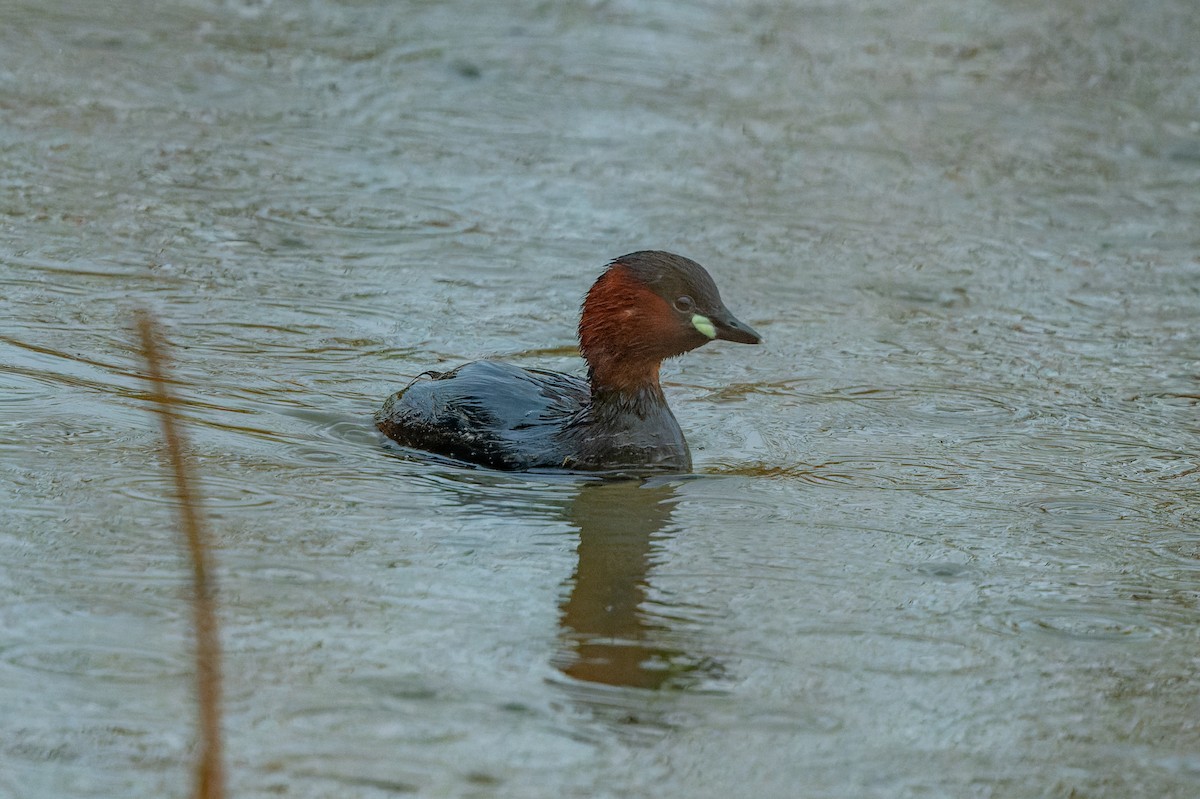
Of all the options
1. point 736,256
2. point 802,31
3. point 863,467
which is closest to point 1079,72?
point 802,31

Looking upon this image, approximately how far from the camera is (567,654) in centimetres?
501

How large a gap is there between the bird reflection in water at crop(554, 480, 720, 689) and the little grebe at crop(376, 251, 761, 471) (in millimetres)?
197

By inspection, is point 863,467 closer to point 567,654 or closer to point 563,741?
point 567,654

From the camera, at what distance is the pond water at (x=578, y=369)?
4617 millimetres

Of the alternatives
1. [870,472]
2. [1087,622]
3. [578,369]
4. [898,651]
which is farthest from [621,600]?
[578,369]

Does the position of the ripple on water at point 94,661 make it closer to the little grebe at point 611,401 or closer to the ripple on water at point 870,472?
the little grebe at point 611,401

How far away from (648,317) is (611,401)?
397mm

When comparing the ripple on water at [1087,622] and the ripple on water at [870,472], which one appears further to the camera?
the ripple on water at [870,472]

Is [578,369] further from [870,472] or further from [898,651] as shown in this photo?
[898,651]

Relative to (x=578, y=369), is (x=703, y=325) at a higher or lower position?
higher

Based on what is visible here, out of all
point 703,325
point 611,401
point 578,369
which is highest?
point 703,325

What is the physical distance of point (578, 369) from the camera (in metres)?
8.52

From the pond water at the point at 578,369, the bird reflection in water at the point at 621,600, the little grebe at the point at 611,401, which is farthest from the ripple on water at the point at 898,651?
the little grebe at the point at 611,401

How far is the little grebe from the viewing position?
22.6 feet
